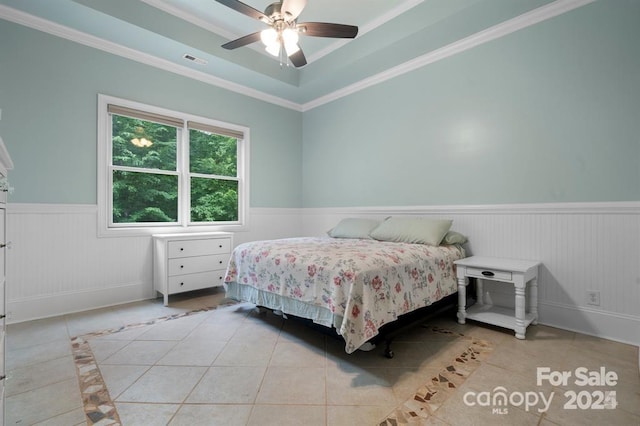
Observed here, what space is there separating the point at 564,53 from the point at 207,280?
4.07m

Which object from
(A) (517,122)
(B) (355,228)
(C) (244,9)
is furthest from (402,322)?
(C) (244,9)

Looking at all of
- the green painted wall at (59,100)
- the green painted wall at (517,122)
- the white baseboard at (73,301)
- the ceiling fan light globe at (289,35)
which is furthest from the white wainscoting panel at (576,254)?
the green painted wall at (59,100)

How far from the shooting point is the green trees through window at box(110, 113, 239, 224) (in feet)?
11.2

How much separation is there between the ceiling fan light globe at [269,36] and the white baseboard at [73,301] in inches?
112

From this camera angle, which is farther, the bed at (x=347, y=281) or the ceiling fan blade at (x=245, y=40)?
the ceiling fan blade at (x=245, y=40)

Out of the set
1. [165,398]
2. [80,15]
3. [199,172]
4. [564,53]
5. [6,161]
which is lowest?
[165,398]

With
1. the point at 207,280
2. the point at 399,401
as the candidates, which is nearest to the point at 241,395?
the point at 399,401

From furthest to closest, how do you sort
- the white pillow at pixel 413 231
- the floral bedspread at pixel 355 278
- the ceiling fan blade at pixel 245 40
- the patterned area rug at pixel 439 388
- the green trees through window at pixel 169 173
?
the green trees through window at pixel 169 173 < the white pillow at pixel 413 231 < the ceiling fan blade at pixel 245 40 < the floral bedspread at pixel 355 278 < the patterned area rug at pixel 439 388

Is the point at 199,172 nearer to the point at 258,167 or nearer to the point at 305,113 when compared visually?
the point at 258,167

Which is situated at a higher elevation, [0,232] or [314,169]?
[314,169]

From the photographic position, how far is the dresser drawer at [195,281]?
3.29m

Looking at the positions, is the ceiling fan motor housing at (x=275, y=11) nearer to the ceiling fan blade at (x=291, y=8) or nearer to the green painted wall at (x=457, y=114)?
the ceiling fan blade at (x=291, y=8)

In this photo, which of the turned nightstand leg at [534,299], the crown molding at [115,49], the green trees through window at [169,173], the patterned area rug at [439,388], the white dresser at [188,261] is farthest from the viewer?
the green trees through window at [169,173]

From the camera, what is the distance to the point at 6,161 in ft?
4.09
